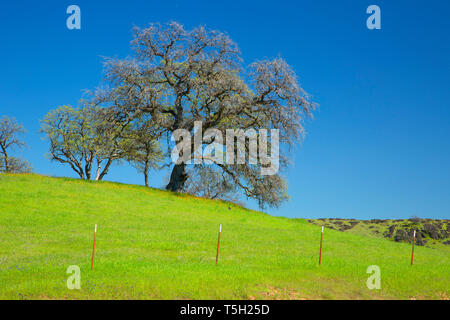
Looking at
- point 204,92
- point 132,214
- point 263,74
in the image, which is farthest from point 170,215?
point 263,74

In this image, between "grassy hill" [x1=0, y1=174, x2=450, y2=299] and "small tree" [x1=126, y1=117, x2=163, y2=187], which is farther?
"small tree" [x1=126, y1=117, x2=163, y2=187]

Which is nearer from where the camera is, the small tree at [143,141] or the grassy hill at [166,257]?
the grassy hill at [166,257]

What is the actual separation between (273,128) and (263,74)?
17.0 feet

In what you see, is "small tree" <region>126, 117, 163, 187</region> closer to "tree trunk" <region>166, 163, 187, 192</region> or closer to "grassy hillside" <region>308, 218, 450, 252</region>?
"tree trunk" <region>166, 163, 187, 192</region>

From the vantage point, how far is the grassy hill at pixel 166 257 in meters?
11.1

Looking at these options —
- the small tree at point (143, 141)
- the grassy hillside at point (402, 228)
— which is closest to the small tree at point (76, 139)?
the small tree at point (143, 141)

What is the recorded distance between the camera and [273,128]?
1510 inches

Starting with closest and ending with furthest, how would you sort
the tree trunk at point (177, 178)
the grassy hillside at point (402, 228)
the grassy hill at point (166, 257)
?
the grassy hill at point (166, 257), the grassy hillside at point (402, 228), the tree trunk at point (177, 178)

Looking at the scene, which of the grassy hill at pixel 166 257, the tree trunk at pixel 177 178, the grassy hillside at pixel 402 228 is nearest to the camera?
the grassy hill at pixel 166 257

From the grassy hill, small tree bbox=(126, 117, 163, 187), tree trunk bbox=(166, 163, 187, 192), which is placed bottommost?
A: the grassy hill

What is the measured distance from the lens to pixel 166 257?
1616cm

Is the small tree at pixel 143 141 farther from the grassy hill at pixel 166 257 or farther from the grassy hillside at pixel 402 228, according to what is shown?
the grassy hillside at pixel 402 228

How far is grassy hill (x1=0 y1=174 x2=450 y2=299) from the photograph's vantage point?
11.1m

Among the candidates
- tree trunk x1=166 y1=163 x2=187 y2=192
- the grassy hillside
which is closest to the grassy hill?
tree trunk x1=166 y1=163 x2=187 y2=192
